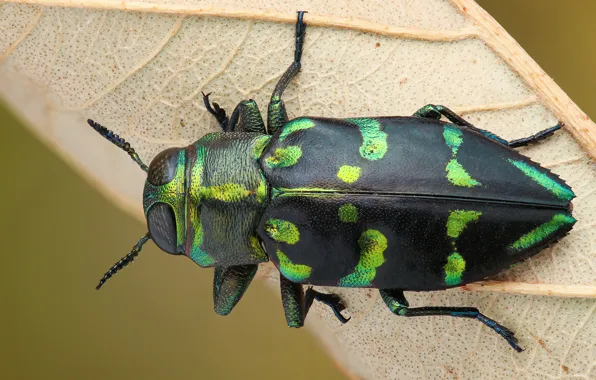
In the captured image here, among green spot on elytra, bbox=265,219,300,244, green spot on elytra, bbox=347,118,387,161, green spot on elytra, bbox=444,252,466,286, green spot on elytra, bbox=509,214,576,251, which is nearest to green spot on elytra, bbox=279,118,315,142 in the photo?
green spot on elytra, bbox=347,118,387,161

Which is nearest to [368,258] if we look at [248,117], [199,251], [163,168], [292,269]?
[292,269]

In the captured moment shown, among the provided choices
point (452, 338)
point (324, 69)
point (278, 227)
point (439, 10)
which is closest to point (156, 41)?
point (324, 69)

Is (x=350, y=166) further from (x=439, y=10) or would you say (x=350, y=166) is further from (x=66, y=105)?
(x=66, y=105)

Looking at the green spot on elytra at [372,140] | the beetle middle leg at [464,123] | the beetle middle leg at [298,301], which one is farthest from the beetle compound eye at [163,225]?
the beetle middle leg at [464,123]

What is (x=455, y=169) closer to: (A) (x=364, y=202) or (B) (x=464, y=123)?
(B) (x=464, y=123)

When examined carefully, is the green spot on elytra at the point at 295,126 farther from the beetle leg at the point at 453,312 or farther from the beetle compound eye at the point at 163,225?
the beetle leg at the point at 453,312

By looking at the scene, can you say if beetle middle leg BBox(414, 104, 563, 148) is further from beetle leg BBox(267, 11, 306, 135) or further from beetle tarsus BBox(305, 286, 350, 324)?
beetle tarsus BBox(305, 286, 350, 324)
